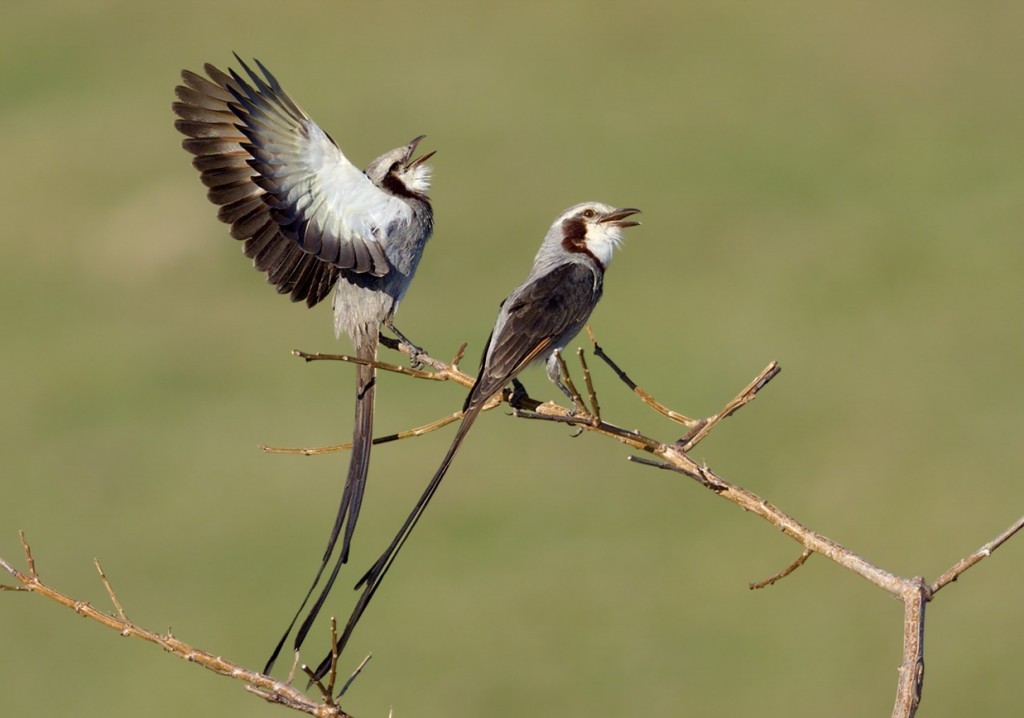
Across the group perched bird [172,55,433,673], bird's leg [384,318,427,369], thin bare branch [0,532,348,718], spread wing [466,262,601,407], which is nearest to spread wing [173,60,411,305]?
perched bird [172,55,433,673]

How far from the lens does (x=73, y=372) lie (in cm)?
3950

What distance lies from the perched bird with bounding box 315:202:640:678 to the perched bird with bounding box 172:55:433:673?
53 cm

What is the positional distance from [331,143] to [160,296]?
35.0 meters

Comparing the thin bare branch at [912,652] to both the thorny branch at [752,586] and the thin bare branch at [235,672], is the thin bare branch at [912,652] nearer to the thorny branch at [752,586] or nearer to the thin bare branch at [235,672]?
the thorny branch at [752,586]

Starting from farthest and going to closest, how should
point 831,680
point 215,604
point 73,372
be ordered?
point 73,372 < point 215,604 < point 831,680

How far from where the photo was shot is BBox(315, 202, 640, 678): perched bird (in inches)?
241

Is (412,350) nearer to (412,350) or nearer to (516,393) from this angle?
(412,350)

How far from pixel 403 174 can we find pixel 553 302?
142 cm

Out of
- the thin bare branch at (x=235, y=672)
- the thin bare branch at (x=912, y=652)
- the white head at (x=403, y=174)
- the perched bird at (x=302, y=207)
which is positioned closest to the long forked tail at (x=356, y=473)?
the perched bird at (x=302, y=207)

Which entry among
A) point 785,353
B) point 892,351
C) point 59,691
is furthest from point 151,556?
point 892,351

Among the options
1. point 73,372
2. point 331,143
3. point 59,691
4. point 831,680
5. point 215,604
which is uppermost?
point 73,372

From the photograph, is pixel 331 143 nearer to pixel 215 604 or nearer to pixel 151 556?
pixel 215 604

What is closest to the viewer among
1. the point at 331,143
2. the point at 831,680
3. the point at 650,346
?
the point at 331,143

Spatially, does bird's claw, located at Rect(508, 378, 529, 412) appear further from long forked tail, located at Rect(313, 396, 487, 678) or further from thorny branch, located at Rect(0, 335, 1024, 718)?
thorny branch, located at Rect(0, 335, 1024, 718)
